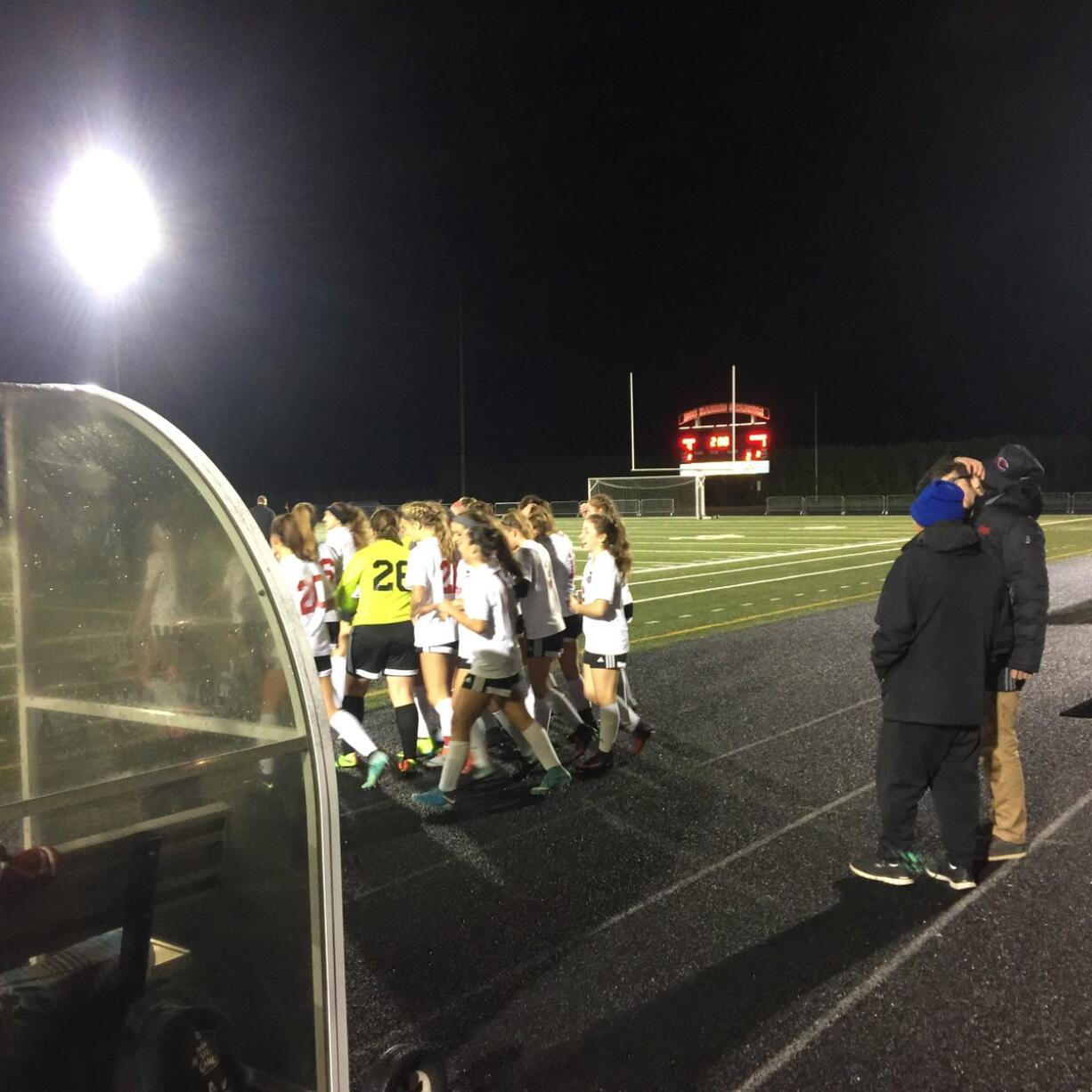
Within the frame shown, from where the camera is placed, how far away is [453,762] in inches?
214

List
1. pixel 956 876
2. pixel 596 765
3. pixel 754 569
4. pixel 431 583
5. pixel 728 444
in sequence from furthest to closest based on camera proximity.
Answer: pixel 728 444
pixel 754 569
pixel 596 765
pixel 431 583
pixel 956 876

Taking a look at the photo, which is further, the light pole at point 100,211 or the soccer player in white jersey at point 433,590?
the light pole at point 100,211

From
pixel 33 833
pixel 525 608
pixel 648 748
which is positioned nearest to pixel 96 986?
pixel 33 833

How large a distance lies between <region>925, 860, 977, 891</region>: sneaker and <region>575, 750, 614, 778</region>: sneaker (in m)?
2.33

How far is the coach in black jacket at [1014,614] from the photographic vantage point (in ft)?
15.2

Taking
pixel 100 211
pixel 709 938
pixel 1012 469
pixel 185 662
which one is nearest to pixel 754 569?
pixel 100 211

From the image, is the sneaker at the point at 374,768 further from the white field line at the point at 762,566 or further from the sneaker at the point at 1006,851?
the white field line at the point at 762,566

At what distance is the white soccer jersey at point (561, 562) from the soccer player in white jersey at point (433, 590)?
0.77 m

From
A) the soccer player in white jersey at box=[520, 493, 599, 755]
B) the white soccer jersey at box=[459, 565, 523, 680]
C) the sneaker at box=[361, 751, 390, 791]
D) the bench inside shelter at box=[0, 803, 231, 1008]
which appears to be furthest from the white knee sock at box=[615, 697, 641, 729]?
the bench inside shelter at box=[0, 803, 231, 1008]

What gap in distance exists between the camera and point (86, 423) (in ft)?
6.91

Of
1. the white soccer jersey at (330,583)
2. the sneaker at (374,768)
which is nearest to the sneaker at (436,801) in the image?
the sneaker at (374,768)

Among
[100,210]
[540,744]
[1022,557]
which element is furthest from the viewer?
[100,210]

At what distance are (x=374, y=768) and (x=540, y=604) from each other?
1499 millimetres

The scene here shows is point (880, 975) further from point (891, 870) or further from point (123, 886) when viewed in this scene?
point (123, 886)
